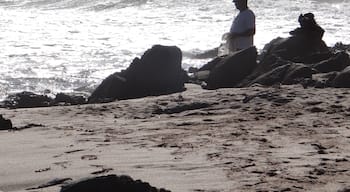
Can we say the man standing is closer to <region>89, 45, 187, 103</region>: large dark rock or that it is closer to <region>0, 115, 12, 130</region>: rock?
<region>89, 45, 187, 103</region>: large dark rock

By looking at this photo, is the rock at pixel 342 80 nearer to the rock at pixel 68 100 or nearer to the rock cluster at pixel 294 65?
the rock cluster at pixel 294 65

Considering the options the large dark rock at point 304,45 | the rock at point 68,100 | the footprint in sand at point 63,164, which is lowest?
the rock at point 68,100

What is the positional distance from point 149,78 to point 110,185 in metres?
6.08

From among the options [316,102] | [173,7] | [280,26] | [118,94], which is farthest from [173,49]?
[173,7]

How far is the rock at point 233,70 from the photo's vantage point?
30.6 feet

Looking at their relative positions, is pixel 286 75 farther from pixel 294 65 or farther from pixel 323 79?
pixel 323 79

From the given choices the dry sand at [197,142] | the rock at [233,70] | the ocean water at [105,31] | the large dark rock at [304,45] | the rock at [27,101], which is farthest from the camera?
the ocean water at [105,31]

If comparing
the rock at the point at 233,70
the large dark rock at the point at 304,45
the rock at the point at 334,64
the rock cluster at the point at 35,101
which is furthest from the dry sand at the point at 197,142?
the large dark rock at the point at 304,45

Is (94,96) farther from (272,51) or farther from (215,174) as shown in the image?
(215,174)

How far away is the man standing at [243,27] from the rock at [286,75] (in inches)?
32.5

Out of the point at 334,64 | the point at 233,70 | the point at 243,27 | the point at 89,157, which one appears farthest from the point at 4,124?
the point at 334,64

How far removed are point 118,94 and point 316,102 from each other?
2948mm

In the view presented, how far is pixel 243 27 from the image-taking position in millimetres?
9438

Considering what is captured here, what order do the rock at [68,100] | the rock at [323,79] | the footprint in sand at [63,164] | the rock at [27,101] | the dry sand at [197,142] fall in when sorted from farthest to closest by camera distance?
the rock at [68,100]
the rock at [27,101]
the rock at [323,79]
the footprint in sand at [63,164]
the dry sand at [197,142]
